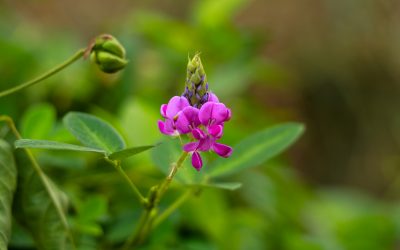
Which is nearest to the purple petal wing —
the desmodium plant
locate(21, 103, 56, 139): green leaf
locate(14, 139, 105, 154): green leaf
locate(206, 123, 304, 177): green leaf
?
the desmodium plant

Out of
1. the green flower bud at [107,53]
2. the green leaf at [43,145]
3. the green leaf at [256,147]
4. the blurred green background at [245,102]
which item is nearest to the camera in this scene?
the green leaf at [43,145]

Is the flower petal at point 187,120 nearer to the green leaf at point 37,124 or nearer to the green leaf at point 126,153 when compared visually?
the green leaf at point 126,153

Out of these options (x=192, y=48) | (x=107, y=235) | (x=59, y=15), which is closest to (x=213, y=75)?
(x=192, y=48)

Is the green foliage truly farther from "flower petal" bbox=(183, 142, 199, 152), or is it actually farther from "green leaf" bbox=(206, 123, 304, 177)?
"flower petal" bbox=(183, 142, 199, 152)

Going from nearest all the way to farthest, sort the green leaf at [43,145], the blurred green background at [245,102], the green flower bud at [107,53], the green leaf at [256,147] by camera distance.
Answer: the green leaf at [43,145] → the green flower bud at [107,53] → the green leaf at [256,147] → the blurred green background at [245,102]

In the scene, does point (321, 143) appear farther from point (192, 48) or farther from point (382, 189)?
point (192, 48)

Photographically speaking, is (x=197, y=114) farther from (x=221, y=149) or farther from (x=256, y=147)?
(x=256, y=147)

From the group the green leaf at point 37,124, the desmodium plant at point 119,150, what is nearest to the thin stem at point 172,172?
the desmodium plant at point 119,150
